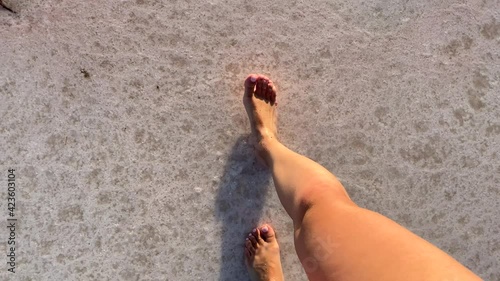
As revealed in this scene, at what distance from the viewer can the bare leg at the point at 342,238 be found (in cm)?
103

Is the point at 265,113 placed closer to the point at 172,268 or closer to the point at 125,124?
the point at 125,124

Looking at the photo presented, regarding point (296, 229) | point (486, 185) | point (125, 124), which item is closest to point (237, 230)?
point (296, 229)

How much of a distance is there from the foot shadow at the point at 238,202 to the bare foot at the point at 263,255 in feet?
0.12

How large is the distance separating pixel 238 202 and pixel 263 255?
181 mm

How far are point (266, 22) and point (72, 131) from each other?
678mm

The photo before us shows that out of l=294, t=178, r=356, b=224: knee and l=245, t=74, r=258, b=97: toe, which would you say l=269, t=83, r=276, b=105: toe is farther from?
l=294, t=178, r=356, b=224: knee

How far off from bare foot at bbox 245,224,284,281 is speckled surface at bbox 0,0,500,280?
1.7 inches

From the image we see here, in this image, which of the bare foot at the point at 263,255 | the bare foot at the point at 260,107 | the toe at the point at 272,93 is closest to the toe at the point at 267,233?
the bare foot at the point at 263,255

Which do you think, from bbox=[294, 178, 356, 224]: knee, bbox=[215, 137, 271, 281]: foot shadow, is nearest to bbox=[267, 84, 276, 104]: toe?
bbox=[215, 137, 271, 281]: foot shadow

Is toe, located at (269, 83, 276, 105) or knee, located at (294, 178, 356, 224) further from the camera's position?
toe, located at (269, 83, 276, 105)

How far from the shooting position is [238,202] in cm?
160

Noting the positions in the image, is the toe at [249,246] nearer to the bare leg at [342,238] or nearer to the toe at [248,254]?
the toe at [248,254]

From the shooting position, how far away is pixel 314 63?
162 centimetres

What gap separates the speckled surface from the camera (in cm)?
150
